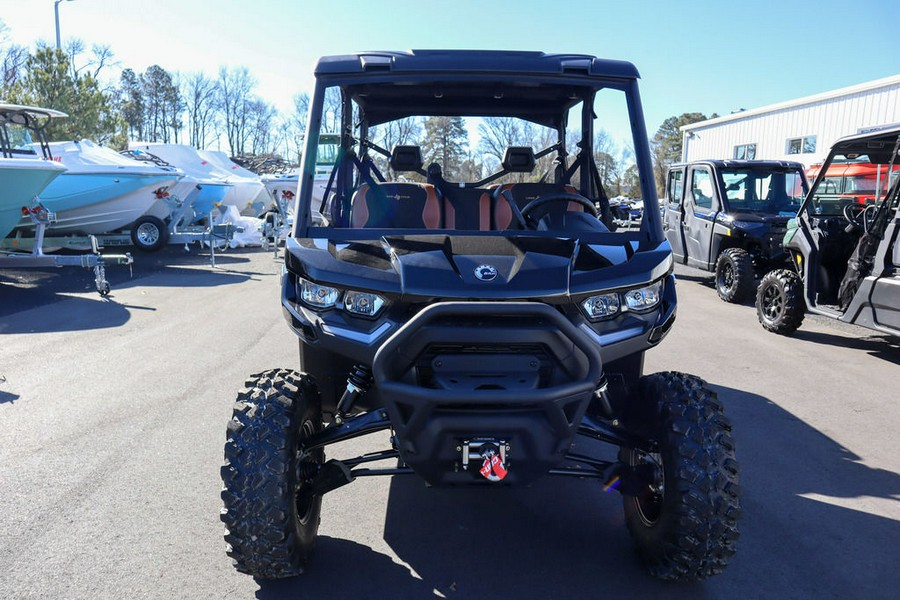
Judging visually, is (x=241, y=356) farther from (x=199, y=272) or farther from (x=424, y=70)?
(x=199, y=272)

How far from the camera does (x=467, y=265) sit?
261cm

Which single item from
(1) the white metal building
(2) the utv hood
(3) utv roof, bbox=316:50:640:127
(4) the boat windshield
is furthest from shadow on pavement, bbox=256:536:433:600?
(1) the white metal building

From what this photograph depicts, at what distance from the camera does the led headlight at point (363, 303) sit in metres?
2.65

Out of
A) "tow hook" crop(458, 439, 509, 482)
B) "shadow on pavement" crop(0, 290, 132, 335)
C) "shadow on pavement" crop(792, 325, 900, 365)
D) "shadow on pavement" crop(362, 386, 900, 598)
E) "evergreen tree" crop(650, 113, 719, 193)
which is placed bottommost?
"shadow on pavement" crop(0, 290, 132, 335)

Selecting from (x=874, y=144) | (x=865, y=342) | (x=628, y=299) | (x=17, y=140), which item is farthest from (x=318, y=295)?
(x=17, y=140)

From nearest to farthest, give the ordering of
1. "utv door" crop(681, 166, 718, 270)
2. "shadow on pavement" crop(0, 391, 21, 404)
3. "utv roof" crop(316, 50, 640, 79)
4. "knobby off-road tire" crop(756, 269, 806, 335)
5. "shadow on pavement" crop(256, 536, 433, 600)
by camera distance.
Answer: "shadow on pavement" crop(256, 536, 433, 600) → "utv roof" crop(316, 50, 640, 79) → "shadow on pavement" crop(0, 391, 21, 404) → "knobby off-road tire" crop(756, 269, 806, 335) → "utv door" crop(681, 166, 718, 270)

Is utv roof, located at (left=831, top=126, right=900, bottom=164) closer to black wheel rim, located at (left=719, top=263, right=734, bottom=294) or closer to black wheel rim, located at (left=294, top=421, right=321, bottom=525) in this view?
black wheel rim, located at (left=719, top=263, right=734, bottom=294)

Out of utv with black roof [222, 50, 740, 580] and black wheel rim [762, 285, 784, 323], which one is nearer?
utv with black roof [222, 50, 740, 580]

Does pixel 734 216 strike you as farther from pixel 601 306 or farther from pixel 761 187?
pixel 601 306

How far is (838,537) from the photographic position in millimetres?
3385

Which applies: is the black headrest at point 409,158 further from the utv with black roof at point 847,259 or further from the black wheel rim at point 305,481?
the utv with black roof at point 847,259

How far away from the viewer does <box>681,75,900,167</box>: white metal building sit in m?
19.7

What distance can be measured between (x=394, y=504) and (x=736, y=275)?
8.17 metres

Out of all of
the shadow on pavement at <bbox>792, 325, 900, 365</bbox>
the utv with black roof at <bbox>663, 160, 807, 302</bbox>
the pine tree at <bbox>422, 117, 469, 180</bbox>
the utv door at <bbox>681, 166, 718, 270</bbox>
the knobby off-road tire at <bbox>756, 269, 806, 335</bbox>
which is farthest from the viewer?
the utv door at <bbox>681, 166, 718, 270</bbox>
